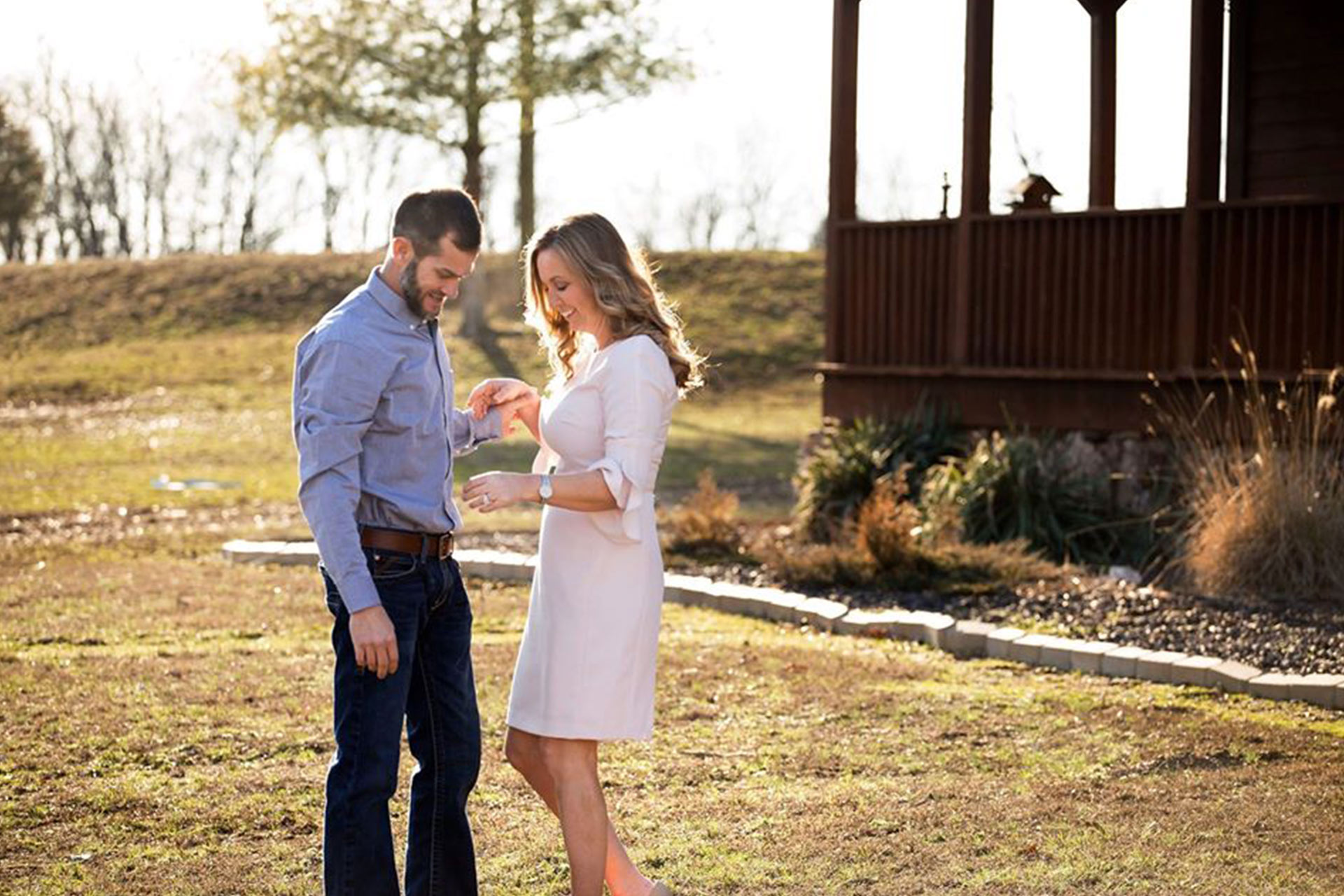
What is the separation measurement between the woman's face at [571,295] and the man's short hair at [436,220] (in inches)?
9.7

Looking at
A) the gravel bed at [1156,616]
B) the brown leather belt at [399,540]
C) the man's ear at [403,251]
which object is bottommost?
the gravel bed at [1156,616]

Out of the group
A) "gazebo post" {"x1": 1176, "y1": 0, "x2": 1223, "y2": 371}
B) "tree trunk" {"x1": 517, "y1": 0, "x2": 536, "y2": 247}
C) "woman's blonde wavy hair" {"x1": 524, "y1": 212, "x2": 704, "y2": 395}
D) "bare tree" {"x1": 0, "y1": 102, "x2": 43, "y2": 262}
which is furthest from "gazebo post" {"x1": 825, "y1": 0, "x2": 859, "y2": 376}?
"bare tree" {"x1": 0, "y1": 102, "x2": 43, "y2": 262}

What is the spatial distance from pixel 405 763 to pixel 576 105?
2830 centimetres

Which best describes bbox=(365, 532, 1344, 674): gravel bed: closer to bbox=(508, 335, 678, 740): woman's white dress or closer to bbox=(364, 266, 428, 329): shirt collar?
bbox=(508, 335, 678, 740): woman's white dress

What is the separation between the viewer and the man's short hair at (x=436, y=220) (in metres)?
4.74

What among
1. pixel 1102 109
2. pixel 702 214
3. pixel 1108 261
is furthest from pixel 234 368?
pixel 702 214

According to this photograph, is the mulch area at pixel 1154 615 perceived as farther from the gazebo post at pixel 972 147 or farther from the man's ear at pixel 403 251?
the man's ear at pixel 403 251

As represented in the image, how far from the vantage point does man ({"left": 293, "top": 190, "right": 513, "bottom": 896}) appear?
4.63m

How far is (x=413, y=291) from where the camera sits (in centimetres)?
480

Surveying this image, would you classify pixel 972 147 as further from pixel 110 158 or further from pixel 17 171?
pixel 110 158

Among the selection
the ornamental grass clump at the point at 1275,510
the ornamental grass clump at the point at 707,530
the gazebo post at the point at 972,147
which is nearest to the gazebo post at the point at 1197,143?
the ornamental grass clump at the point at 1275,510

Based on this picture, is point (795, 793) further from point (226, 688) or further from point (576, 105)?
point (576, 105)

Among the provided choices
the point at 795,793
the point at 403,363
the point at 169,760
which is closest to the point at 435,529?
the point at 403,363

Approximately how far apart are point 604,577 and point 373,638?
0.67 metres
